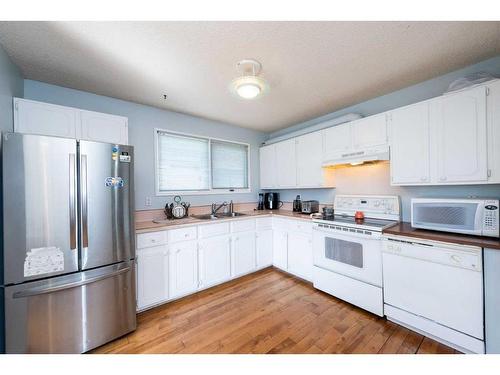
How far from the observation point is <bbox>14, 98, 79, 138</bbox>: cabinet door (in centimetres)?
166

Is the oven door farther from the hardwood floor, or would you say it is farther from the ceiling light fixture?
the ceiling light fixture

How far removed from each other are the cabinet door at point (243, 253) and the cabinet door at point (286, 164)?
42.3 inches

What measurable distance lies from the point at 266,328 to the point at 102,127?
8.44ft

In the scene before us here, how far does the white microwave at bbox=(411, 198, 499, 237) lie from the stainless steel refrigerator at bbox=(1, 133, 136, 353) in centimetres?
271

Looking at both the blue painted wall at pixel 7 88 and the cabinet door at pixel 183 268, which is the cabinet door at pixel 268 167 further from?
the blue painted wall at pixel 7 88

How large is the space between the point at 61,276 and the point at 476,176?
341cm

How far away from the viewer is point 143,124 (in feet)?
8.47

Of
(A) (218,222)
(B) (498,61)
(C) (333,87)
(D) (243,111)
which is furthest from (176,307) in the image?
(B) (498,61)

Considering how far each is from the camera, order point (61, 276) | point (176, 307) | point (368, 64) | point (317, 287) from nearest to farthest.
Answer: point (61, 276), point (368, 64), point (176, 307), point (317, 287)

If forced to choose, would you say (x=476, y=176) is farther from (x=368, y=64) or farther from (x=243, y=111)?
(x=243, y=111)

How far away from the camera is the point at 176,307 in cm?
215

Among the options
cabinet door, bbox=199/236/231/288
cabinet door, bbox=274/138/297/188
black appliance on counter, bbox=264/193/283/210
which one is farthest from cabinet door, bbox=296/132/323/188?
cabinet door, bbox=199/236/231/288

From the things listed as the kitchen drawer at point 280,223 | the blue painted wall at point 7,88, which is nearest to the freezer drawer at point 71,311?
the blue painted wall at point 7,88

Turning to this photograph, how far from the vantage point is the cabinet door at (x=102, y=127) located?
191 centimetres
